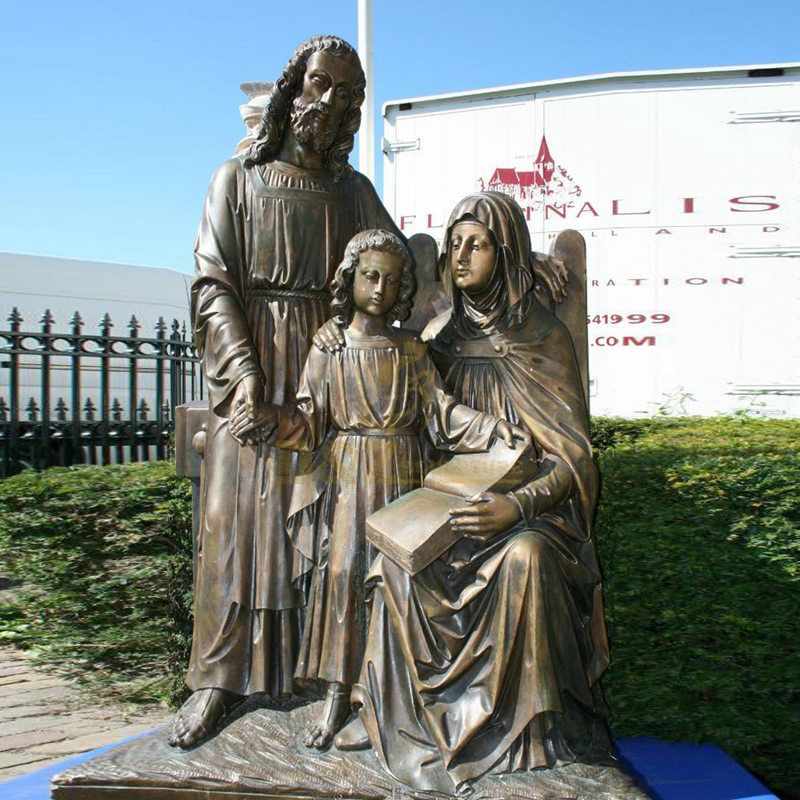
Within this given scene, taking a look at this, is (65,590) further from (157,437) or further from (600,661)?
(600,661)

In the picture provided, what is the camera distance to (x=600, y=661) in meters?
3.12

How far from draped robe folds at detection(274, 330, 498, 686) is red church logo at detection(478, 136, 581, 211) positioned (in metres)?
5.21

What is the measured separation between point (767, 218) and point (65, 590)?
20.3 ft

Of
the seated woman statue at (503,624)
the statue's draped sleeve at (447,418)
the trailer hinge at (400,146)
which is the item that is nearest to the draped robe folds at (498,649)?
the seated woman statue at (503,624)

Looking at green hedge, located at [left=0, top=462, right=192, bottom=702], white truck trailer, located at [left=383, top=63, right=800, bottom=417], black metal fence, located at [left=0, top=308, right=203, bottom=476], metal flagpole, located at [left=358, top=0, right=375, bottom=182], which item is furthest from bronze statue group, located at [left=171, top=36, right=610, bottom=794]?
black metal fence, located at [left=0, top=308, right=203, bottom=476]

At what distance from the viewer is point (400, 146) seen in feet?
28.2

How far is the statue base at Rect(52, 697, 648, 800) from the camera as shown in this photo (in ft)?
8.93

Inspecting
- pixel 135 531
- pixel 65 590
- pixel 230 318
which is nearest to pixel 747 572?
pixel 230 318

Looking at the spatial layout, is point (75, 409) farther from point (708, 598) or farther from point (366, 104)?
point (708, 598)

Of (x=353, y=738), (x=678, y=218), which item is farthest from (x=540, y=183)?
(x=353, y=738)

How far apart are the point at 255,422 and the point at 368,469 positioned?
1.35 feet

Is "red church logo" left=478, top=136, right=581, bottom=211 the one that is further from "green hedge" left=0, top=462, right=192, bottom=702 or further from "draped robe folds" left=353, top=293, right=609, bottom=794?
"draped robe folds" left=353, top=293, right=609, bottom=794

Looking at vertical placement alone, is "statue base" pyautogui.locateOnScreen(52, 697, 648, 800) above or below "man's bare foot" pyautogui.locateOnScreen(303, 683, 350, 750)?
below

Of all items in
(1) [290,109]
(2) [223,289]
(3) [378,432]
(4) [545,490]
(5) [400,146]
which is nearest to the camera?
(4) [545,490]
